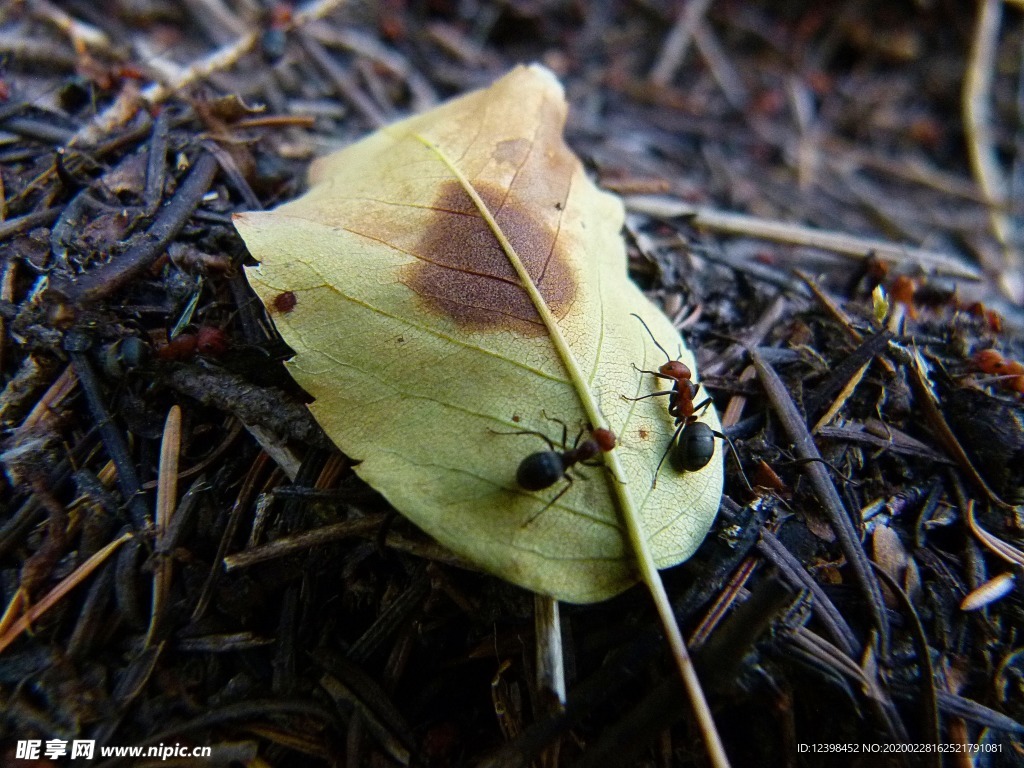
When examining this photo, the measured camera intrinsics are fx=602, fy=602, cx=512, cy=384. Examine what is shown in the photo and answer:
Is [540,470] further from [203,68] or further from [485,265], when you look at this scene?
[203,68]

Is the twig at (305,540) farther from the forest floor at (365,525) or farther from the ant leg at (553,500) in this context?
the ant leg at (553,500)

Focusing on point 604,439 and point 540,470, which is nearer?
point 540,470

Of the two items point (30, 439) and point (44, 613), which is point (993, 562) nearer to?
point (44, 613)

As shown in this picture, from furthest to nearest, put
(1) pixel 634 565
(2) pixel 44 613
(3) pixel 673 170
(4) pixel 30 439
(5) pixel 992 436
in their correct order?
(3) pixel 673 170, (5) pixel 992 436, (4) pixel 30 439, (2) pixel 44 613, (1) pixel 634 565

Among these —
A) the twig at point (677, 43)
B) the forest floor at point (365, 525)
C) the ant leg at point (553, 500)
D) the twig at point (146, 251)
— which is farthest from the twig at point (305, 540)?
the twig at point (677, 43)

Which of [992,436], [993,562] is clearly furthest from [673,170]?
[993,562]

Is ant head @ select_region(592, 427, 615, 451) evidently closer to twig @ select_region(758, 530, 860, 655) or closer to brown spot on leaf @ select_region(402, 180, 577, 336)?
brown spot on leaf @ select_region(402, 180, 577, 336)

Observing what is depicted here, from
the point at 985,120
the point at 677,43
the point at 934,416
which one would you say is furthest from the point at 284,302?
the point at 985,120
